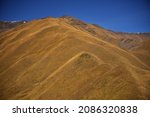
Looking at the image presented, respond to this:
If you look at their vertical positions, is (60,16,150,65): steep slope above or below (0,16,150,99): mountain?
above

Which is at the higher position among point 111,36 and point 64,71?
point 111,36

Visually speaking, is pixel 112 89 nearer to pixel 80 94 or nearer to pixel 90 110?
pixel 80 94

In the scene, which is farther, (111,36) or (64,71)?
(111,36)

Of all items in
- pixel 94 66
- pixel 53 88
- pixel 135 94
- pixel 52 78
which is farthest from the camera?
pixel 52 78

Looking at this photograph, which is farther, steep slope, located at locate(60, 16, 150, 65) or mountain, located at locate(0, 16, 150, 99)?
steep slope, located at locate(60, 16, 150, 65)

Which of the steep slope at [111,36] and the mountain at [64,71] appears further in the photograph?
the steep slope at [111,36]

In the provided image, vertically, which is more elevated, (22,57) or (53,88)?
(22,57)

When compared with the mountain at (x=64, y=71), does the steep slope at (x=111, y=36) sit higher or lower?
higher

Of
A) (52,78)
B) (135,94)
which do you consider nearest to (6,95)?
(52,78)
